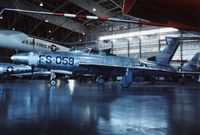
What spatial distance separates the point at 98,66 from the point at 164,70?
5498 mm

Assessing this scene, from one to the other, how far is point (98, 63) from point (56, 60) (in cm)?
301

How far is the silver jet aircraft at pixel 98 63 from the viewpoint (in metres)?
16.0

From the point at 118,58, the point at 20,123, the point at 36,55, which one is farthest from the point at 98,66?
the point at 20,123

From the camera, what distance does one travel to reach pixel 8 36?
24.3m

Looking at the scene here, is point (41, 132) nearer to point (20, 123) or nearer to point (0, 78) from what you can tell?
point (20, 123)

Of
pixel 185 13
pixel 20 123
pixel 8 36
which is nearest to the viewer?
pixel 185 13

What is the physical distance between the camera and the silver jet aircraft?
16.0 m

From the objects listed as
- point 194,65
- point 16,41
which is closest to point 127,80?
point 16,41

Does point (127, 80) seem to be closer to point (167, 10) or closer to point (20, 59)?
point (20, 59)

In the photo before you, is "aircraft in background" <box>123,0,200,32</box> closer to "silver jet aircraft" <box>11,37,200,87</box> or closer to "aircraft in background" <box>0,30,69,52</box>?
"silver jet aircraft" <box>11,37,200,87</box>

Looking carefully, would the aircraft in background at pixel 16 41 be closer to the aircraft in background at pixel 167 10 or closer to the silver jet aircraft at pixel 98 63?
the silver jet aircraft at pixel 98 63

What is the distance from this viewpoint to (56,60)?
16.2 meters

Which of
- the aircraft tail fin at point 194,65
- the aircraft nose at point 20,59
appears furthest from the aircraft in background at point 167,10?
the aircraft tail fin at point 194,65

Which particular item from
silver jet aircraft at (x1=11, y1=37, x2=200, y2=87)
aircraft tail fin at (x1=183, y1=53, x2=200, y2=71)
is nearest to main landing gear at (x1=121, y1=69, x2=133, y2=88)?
silver jet aircraft at (x1=11, y1=37, x2=200, y2=87)
